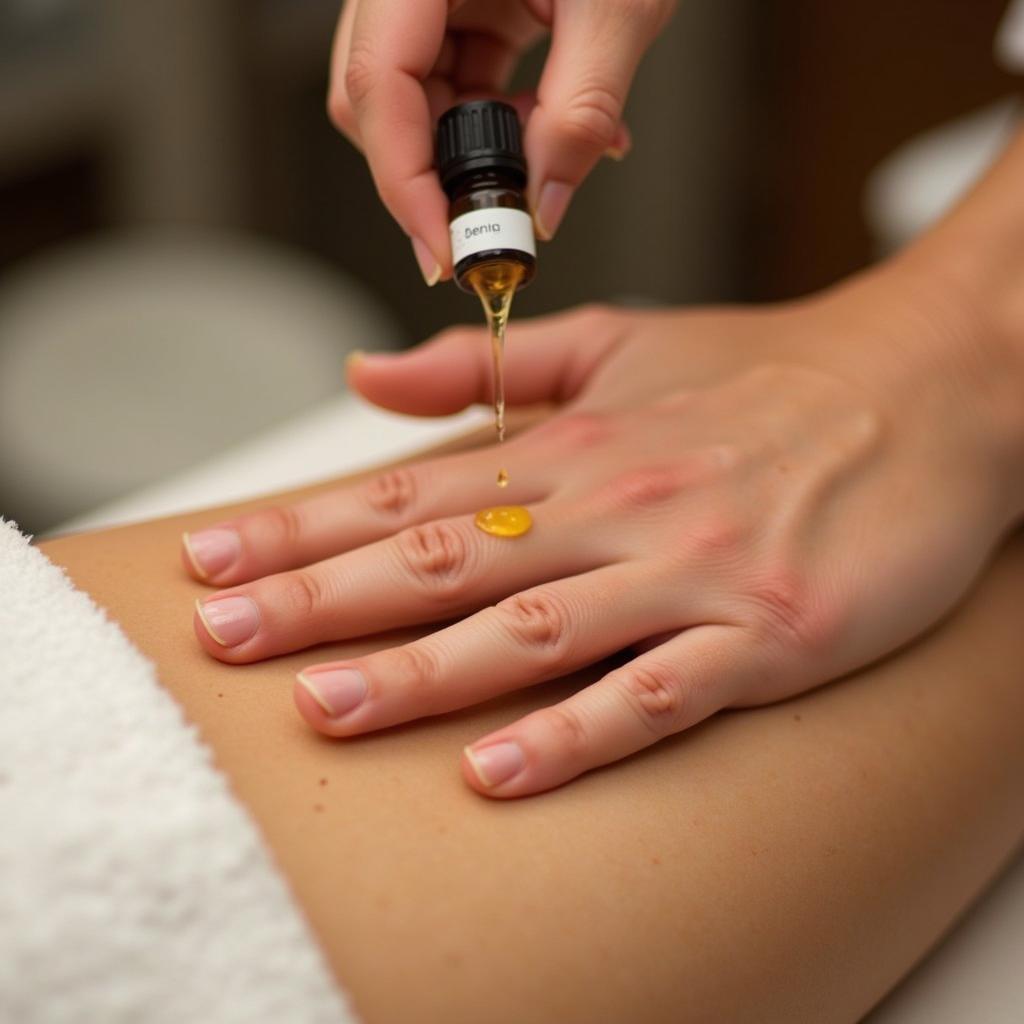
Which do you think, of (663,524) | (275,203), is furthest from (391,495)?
(275,203)

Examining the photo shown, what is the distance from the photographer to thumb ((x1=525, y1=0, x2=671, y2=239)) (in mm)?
650

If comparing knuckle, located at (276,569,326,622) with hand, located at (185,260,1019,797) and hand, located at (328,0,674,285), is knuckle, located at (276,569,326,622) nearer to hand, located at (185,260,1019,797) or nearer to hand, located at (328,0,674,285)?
hand, located at (185,260,1019,797)

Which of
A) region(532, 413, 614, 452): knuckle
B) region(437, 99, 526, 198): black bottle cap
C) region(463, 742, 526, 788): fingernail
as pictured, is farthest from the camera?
region(532, 413, 614, 452): knuckle

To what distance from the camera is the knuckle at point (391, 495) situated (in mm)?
699

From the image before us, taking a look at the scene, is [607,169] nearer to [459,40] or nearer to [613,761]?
[459,40]

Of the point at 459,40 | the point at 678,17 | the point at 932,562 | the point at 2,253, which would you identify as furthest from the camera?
the point at 678,17

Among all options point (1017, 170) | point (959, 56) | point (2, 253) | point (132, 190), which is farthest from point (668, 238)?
point (1017, 170)

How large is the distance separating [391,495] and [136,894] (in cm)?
32

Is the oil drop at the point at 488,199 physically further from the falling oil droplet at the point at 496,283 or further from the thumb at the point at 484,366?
the thumb at the point at 484,366

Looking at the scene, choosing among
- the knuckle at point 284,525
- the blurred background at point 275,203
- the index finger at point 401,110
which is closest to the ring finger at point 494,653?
the knuckle at point 284,525

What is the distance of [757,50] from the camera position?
258 centimetres

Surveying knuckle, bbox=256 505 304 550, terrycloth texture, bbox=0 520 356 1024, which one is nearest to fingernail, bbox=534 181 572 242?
knuckle, bbox=256 505 304 550

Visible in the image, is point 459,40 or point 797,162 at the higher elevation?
point 459,40

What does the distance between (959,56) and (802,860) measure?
223cm
